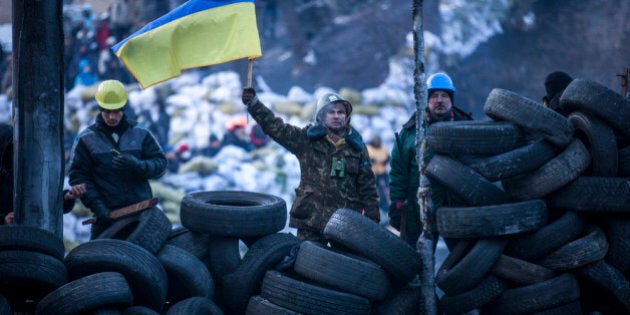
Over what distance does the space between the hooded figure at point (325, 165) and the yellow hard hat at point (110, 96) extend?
1265 millimetres

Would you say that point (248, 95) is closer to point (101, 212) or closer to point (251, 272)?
point (251, 272)

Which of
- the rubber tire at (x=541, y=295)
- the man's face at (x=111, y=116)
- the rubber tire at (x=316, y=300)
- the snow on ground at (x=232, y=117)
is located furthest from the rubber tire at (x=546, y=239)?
the snow on ground at (x=232, y=117)

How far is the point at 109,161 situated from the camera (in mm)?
5383

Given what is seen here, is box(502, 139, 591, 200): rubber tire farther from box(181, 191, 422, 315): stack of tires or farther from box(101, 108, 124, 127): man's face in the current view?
box(101, 108, 124, 127): man's face

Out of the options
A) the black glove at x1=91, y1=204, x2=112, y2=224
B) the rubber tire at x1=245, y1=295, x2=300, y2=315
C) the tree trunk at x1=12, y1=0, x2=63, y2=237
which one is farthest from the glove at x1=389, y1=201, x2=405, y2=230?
the tree trunk at x1=12, y1=0, x2=63, y2=237

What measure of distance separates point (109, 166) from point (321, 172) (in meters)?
1.96

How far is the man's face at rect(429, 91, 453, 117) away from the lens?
214 inches

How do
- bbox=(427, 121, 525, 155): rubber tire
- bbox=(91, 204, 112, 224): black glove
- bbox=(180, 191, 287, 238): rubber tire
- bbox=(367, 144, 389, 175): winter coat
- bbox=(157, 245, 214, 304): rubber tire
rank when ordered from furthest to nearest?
bbox=(367, 144, 389, 175): winter coat < bbox=(91, 204, 112, 224): black glove < bbox=(180, 191, 287, 238): rubber tire < bbox=(157, 245, 214, 304): rubber tire < bbox=(427, 121, 525, 155): rubber tire

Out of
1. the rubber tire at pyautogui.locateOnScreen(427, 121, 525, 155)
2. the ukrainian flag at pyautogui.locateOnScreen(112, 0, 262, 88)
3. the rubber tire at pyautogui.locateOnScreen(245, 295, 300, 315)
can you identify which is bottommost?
the rubber tire at pyautogui.locateOnScreen(245, 295, 300, 315)

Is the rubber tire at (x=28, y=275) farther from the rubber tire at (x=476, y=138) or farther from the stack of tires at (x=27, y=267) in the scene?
Answer: the rubber tire at (x=476, y=138)

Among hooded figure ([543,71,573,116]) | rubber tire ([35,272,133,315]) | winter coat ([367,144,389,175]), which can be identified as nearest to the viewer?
rubber tire ([35,272,133,315])

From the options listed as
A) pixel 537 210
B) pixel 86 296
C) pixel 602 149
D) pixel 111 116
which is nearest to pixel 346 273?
pixel 537 210

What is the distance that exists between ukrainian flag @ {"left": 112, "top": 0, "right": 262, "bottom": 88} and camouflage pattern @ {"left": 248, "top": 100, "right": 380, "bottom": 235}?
645 millimetres

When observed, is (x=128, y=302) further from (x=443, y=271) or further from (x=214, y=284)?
(x=443, y=271)
